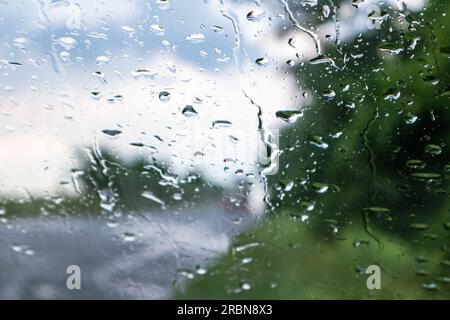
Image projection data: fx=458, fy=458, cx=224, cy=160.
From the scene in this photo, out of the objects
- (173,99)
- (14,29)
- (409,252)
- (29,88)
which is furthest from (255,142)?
(14,29)

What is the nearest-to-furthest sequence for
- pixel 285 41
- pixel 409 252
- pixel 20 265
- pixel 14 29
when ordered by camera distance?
1. pixel 20 265
2. pixel 409 252
3. pixel 14 29
4. pixel 285 41

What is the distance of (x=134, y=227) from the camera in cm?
117

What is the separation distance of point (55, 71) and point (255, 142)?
61 cm

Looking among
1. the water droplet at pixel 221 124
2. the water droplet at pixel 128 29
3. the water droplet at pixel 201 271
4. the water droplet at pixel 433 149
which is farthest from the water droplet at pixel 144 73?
the water droplet at pixel 433 149

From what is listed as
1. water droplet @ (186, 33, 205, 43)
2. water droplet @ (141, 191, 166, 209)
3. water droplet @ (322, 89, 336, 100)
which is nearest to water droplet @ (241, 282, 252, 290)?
water droplet @ (141, 191, 166, 209)

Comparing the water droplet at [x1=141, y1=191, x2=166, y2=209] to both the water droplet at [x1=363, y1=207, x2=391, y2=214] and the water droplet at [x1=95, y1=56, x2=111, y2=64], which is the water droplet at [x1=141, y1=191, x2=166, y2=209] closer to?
the water droplet at [x1=95, y1=56, x2=111, y2=64]

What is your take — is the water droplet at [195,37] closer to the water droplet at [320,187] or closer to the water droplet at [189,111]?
the water droplet at [189,111]

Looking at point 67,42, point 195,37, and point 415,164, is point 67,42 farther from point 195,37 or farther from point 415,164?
point 415,164

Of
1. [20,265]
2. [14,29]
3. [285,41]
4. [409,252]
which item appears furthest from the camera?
[285,41]

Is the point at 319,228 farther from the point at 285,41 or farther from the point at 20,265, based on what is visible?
the point at 20,265

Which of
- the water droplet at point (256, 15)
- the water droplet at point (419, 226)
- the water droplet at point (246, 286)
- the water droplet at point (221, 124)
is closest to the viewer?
the water droplet at point (246, 286)

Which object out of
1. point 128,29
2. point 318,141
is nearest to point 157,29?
point 128,29

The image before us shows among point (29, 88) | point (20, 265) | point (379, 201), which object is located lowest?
point (20, 265)

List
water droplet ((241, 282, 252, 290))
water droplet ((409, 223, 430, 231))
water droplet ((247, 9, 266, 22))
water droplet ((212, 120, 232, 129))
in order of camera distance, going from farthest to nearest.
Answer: water droplet ((247, 9, 266, 22)) < water droplet ((212, 120, 232, 129)) < water droplet ((409, 223, 430, 231)) < water droplet ((241, 282, 252, 290))
